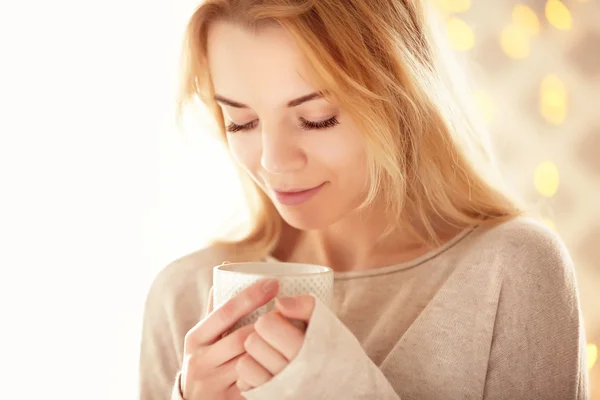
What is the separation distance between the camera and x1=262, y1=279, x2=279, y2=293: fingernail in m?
0.63

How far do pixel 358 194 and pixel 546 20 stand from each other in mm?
934

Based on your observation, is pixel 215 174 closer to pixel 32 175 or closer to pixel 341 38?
pixel 32 175

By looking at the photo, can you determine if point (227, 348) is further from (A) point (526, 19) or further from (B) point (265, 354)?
(A) point (526, 19)

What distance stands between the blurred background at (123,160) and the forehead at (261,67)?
0.36 meters

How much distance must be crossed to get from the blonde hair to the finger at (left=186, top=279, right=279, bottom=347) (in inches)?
10.6

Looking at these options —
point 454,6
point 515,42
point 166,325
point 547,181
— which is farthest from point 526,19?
point 166,325

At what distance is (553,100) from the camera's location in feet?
5.28

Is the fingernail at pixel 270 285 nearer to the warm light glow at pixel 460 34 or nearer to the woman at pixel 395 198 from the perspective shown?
the woman at pixel 395 198

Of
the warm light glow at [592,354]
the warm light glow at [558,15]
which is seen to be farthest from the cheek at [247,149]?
the warm light glow at [592,354]

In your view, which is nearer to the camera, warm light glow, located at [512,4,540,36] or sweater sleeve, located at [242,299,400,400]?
sweater sleeve, located at [242,299,400,400]

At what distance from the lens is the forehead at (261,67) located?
0.79 meters

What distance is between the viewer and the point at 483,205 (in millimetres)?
920

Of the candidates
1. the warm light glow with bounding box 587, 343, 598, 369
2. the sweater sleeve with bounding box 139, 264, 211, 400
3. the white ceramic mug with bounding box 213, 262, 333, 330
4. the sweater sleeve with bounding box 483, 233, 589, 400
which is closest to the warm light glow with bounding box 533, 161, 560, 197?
the warm light glow with bounding box 587, 343, 598, 369

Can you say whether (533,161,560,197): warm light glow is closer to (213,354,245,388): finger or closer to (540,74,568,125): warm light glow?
(540,74,568,125): warm light glow
